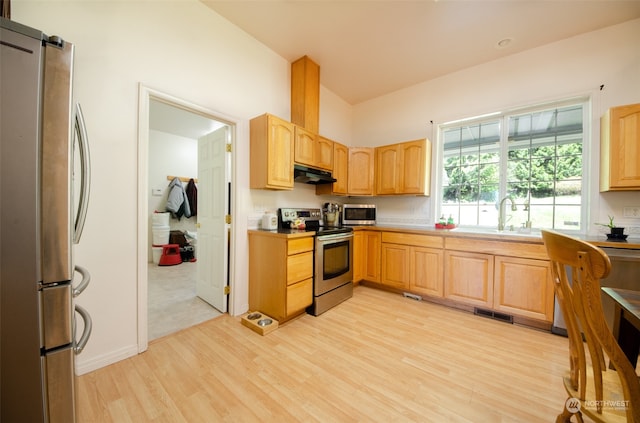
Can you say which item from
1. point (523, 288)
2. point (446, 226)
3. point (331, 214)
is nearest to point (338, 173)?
point (331, 214)

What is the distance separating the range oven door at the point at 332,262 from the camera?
8.25 feet

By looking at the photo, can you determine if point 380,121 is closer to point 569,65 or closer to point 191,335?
point 569,65

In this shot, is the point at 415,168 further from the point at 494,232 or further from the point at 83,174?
the point at 83,174

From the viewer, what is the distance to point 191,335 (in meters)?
2.08

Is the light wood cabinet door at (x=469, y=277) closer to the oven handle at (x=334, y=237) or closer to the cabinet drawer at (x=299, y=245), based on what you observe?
the oven handle at (x=334, y=237)

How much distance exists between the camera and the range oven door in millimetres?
2514

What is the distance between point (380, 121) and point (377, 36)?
59.4 inches

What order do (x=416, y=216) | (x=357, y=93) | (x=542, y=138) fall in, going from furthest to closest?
(x=357, y=93) → (x=416, y=216) → (x=542, y=138)

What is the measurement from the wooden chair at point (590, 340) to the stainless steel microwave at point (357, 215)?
2587 millimetres

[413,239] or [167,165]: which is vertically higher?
[167,165]

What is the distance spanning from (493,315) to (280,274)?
2386 mm

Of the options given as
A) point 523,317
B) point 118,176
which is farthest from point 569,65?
point 118,176

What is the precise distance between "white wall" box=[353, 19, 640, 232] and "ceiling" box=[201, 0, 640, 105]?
159mm

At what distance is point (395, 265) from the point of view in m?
3.10
